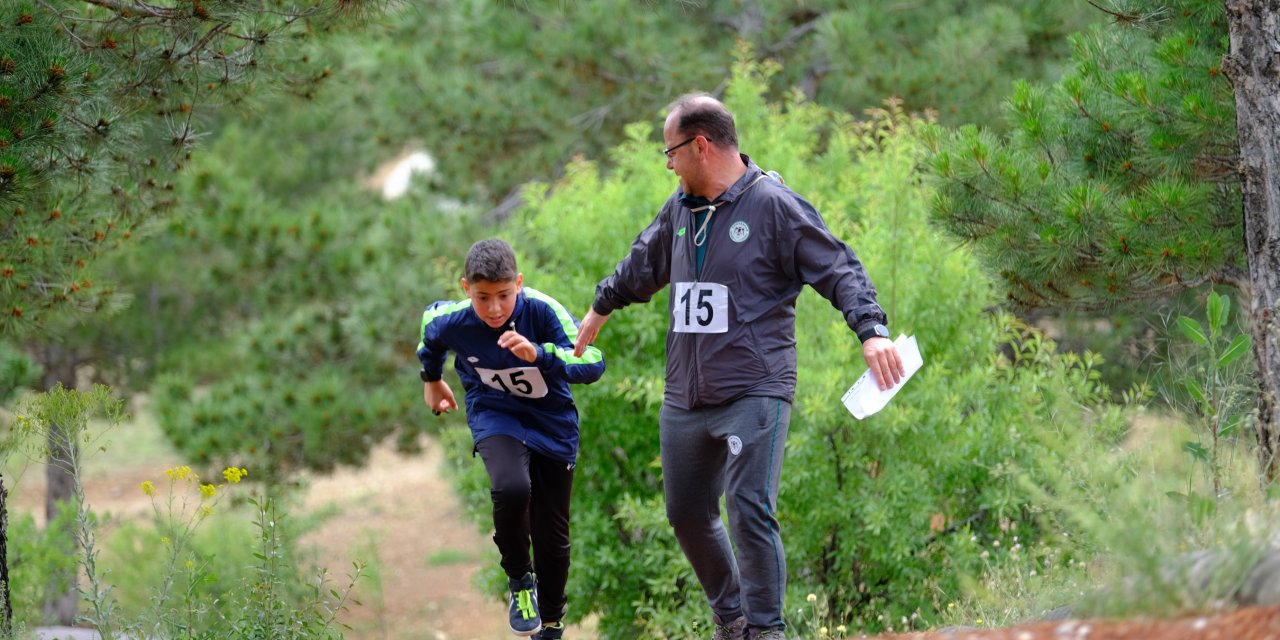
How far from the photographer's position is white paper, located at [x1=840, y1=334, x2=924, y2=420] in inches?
165

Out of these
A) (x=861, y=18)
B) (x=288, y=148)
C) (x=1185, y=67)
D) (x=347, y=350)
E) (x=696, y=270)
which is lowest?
(x=696, y=270)

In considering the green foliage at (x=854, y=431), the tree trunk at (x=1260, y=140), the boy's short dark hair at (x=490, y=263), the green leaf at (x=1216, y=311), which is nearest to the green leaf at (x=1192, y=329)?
the green leaf at (x=1216, y=311)

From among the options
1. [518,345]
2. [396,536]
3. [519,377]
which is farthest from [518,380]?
[396,536]

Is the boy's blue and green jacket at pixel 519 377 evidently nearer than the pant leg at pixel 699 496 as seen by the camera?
No

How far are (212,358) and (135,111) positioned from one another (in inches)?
359

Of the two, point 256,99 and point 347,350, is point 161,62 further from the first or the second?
point 347,350

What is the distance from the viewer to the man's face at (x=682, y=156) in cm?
459

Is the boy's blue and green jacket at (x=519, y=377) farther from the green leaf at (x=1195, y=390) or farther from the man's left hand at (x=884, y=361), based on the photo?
the green leaf at (x=1195, y=390)

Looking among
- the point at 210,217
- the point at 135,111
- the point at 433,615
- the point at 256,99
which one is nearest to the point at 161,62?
the point at 135,111

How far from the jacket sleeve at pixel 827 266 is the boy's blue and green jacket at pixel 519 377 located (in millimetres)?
956

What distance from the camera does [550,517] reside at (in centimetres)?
517

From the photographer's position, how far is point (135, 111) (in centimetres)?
607

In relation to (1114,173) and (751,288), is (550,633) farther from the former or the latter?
(1114,173)

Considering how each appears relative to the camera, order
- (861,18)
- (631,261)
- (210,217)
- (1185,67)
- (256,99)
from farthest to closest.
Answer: (210,217), (861,18), (256,99), (1185,67), (631,261)
